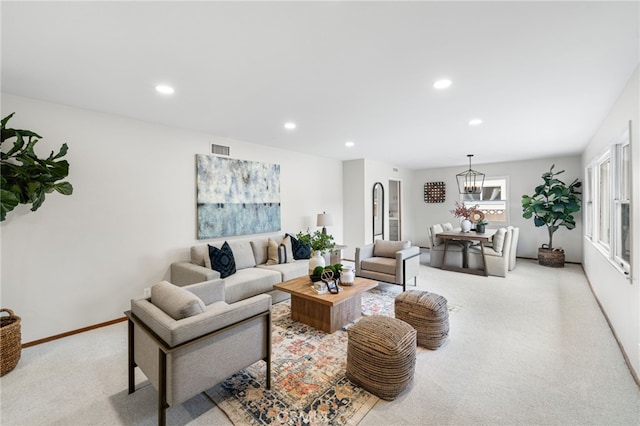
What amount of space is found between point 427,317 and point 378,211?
449 centimetres

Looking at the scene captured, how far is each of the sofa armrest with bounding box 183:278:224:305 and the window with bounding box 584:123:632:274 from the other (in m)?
3.78

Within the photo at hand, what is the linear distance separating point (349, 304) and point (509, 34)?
2.82 meters

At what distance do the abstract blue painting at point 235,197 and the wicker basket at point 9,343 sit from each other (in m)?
1.99

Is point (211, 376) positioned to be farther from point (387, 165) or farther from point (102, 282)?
point (387, 165)

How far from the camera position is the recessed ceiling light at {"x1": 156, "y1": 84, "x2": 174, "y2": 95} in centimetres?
258

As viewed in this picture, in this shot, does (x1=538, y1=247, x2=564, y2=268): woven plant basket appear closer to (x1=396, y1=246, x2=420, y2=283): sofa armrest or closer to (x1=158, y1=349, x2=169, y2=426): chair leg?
(x1=396, y1=246, x2=420, y2=283): sofa armrest

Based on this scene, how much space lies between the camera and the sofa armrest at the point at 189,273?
3.33 metres

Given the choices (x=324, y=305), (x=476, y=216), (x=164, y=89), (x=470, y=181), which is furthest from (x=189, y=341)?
(x=470, y=181)

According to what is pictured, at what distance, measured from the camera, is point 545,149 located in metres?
5.57

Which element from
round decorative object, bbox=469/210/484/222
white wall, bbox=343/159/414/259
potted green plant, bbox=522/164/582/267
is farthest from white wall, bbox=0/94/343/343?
potted green plant, bbox=522/164/582/267

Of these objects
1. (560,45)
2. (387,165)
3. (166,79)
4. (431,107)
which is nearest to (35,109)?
(166,79)

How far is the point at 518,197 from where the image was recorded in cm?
709

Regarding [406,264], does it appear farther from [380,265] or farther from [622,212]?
[622,212]

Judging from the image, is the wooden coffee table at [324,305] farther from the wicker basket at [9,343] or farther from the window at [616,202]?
the window at [616,202]
